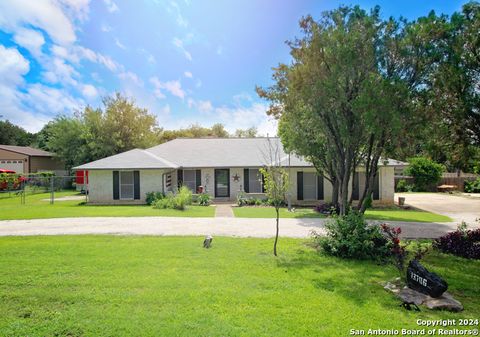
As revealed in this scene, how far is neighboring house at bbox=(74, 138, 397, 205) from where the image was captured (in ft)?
68.0

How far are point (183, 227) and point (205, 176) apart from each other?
11.5 meters

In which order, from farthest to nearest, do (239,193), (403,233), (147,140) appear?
(147,140)
(239,193)
(403,233)

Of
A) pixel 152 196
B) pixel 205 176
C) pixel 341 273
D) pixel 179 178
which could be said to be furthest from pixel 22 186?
pixel 341 273

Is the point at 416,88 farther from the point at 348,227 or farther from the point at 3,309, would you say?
the point at 3,309

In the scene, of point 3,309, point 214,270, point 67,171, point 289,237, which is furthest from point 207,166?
point 67,171

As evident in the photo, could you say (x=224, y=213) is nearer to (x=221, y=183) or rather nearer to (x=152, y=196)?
(x=152, y=196)

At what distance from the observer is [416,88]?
898 cm

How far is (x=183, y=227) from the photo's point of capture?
12.0 metres

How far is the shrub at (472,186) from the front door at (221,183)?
25301mm

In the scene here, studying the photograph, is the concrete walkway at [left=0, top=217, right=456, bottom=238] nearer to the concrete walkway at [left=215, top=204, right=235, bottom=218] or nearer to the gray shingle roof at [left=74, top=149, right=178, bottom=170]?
the concrete walkway at [left=215, top=204, right=235, bottom=218]

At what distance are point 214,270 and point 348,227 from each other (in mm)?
4008

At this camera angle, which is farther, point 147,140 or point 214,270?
point 147,140

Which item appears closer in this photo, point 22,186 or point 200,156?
point 22,186

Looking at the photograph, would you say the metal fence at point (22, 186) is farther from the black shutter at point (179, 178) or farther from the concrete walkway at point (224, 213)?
the concrete walkway at point (224, 213)
